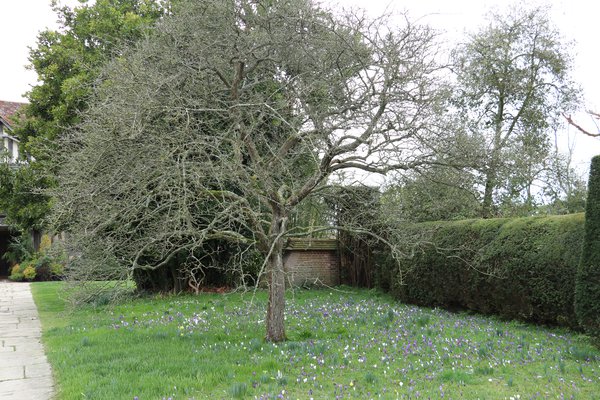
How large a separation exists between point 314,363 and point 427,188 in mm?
3148

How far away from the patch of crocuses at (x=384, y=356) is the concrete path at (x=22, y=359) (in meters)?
1.51

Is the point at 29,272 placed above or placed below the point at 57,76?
below

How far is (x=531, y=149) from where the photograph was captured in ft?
27.6

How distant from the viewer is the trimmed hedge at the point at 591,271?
7.12 m

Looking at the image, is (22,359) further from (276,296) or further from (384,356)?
(384,356)

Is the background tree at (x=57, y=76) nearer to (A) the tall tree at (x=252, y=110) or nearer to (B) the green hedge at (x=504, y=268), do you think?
(A) the tall tree at (x=252, y=110)

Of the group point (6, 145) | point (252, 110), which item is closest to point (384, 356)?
point (252, 110)

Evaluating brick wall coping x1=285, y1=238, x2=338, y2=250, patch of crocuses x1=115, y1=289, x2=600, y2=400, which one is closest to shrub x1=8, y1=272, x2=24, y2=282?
brick wall coping x1=285, y1=238, x2=338, y2=250

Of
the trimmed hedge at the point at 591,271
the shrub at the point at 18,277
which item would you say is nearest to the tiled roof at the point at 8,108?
the shrub at the point at 18,277

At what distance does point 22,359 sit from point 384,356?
528 centimetres

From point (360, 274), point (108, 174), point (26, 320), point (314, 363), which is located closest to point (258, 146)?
point (108, 174)

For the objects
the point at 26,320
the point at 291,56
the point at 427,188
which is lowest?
the point at 26,320

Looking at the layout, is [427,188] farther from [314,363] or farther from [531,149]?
[314,363]

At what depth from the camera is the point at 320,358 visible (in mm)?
6465
